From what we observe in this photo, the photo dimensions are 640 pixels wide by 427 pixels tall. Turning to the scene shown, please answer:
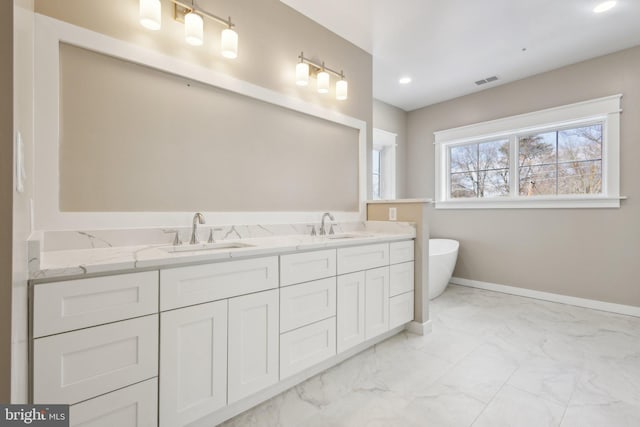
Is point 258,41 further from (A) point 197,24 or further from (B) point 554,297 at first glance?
(B) point 554,297

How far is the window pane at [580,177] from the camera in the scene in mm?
3230

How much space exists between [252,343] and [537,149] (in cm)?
398

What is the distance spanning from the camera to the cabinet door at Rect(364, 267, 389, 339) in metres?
2.19

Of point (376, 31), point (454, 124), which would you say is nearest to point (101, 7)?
point (376, 31)

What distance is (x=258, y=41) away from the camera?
7.09ft

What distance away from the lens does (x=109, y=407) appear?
110 cm

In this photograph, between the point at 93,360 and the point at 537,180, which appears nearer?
the point at 93,360

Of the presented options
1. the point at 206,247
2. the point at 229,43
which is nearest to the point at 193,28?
the point at 229,43

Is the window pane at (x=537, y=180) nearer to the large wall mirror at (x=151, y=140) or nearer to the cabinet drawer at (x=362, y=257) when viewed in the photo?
the cabinet drawer at (x=362, y=257)

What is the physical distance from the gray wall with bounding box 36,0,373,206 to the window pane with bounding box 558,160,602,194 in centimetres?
240

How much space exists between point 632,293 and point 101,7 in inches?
192

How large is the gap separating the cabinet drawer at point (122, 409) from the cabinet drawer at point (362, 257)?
1188 millimetres

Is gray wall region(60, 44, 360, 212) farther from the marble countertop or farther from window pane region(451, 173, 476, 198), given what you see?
window pane region(451, 173, 476, 198)

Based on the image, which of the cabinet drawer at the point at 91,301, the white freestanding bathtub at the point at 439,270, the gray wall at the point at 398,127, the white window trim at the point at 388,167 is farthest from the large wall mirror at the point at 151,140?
the white window trim at the point at 388,167
